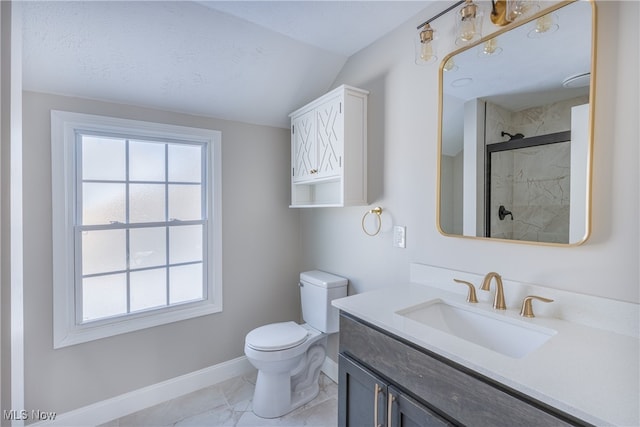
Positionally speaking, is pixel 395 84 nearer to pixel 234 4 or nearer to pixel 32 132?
pixel 234 4

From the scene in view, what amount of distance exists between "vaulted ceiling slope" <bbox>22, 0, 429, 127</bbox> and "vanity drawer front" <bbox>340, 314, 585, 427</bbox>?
1683 mm

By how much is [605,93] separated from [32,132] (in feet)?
8.90

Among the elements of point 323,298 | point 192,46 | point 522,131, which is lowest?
point 323,298

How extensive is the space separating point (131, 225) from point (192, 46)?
4.01ft

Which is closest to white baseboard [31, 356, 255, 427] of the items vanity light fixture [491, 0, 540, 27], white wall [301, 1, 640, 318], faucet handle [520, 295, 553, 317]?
white wall [301, 1, 640, 318]

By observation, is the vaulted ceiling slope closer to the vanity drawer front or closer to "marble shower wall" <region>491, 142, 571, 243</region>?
"marble shower wall" <region>491, 142, 571, 243</region>

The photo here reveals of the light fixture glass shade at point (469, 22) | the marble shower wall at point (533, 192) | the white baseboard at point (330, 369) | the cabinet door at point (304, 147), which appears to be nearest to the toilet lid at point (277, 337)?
the white baseboard at point (330, 369)

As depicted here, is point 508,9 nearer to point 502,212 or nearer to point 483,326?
point 502,212

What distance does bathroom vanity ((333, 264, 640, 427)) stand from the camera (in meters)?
0.75

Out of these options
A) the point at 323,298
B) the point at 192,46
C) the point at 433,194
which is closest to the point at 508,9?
the point at 433,194

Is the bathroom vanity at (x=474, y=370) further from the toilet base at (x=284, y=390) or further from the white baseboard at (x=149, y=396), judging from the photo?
the white baseboard at (x=149, y=396)

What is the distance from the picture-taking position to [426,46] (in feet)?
5.05

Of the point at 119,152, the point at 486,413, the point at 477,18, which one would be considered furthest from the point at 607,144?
the point at 119,152

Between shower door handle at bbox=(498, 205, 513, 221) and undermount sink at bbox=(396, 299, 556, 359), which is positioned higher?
shower door handle at bbox=(498, 205, 513, 221)
